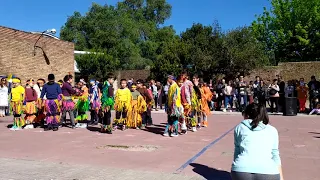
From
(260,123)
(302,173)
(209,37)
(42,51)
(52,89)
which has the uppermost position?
(209,37)

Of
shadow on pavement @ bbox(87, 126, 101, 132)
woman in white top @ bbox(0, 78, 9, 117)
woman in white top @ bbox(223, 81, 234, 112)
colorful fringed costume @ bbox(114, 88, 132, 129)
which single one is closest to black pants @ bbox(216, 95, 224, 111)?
woman in white top @ bbox(223, 81, 234, 112)

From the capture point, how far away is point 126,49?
5003 cm

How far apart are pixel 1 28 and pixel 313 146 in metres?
19.8

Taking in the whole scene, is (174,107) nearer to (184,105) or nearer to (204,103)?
(184,105)

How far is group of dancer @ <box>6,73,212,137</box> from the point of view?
10.4 metres

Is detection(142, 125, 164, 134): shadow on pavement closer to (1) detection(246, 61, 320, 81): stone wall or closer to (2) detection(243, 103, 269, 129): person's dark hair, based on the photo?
(2) detection(243, 103, 269, 129): person's dark hair

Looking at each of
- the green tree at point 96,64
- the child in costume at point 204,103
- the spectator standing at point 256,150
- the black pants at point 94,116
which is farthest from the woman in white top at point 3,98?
the green tree at point 96,64

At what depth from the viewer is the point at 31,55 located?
24.8 metres

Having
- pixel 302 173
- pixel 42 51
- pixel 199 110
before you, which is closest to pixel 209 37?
pixel 42 51

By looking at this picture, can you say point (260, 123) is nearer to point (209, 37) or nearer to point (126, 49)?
point (209, 37)

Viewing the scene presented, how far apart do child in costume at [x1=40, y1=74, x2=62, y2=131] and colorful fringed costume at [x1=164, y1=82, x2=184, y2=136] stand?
3914 millimetres

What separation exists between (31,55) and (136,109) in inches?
615

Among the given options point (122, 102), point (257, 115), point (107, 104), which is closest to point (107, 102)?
point (107, 104)

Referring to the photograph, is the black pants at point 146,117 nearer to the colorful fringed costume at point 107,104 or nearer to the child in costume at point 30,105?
the colorful fringed costume at point 107,104
